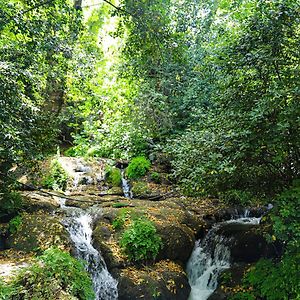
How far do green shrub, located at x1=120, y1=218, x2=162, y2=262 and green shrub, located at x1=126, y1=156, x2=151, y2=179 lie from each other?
4.43 meters

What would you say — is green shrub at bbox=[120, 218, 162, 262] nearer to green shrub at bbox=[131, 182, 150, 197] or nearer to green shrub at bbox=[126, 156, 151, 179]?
green shrub at bbox=[131, 182, 150, 197]

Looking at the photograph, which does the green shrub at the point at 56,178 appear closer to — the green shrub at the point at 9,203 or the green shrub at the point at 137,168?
the green shrub at the point at 137,168

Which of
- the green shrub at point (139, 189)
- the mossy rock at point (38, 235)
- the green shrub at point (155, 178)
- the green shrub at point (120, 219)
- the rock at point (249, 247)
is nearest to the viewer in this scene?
the mossy rock at point (38, 235)

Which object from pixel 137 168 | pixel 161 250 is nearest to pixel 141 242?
pixel 161 250

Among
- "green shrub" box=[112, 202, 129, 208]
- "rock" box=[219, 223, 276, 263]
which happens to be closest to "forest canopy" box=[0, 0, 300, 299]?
"rock" box=[219, 223, 276, 263]

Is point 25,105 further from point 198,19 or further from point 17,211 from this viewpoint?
point 198,19

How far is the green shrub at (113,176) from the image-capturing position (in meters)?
10.8

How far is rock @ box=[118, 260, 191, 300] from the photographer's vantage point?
17.9 feet

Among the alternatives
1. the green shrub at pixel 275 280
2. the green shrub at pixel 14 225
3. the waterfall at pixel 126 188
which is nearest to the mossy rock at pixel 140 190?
the waterfall at pixel 126 188

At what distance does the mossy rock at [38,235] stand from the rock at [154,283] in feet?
4.47

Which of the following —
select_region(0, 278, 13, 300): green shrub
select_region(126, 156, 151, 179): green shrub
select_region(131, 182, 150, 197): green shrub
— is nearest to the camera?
select_region(0, 278, 13, 300): green shrub

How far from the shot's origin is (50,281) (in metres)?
4.34

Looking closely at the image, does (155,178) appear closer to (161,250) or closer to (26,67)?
(161,250)

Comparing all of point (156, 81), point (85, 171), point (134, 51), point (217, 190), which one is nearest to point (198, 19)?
point (156, 81)
